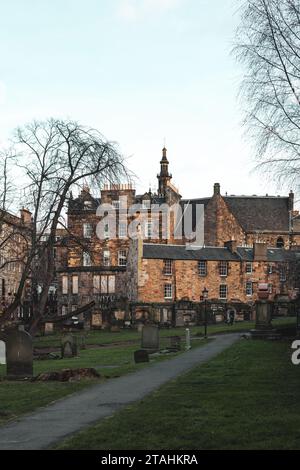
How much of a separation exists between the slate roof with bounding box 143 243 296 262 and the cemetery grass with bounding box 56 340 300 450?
49.3 m

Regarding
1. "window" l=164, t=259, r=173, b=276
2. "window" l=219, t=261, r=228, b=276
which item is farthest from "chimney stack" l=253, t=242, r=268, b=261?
"window" l=164, t=259, r=173, b=276

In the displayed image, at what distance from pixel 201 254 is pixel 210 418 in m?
59.0

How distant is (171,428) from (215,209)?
2933 inches

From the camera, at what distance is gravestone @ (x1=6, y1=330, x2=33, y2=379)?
20.8 meters

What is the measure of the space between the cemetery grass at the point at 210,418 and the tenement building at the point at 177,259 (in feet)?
116

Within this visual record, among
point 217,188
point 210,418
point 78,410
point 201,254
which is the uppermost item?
point 217,188

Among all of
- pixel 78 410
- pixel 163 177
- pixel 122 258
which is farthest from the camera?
pixel 163 177

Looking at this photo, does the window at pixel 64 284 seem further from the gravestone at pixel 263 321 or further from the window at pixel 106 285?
the gravestone at pixel 263 321

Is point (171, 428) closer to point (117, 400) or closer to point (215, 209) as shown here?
point (117, 400)

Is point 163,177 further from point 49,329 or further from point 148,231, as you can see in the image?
point 49,329

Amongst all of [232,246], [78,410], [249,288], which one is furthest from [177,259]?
[78,410]

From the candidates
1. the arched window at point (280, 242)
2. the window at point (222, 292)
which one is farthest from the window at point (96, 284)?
the arched window at point (280, 242)

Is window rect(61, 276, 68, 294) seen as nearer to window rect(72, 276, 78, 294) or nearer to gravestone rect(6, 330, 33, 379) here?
window rect(72, 276, 78, 294)

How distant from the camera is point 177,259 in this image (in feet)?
223
